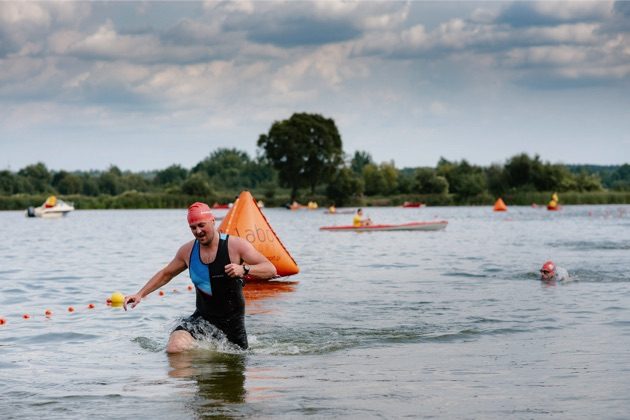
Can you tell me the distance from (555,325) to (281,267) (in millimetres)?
7632

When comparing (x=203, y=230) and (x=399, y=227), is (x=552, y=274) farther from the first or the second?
(x=399, y=227)

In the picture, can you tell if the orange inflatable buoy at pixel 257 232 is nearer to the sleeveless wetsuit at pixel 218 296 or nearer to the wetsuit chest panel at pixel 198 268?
the sleeveless wetsuit at pixel 218 296

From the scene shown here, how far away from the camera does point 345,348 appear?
1224 cm

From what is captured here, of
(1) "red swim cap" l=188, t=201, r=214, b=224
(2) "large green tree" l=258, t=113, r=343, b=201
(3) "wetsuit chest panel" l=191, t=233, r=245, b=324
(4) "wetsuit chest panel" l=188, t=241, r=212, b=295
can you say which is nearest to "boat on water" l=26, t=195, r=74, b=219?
(2) "large green tree" l=258, t=113, r=343, b=201

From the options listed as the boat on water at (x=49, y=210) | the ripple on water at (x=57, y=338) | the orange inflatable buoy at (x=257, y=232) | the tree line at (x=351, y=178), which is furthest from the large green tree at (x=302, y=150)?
the ripple on water at (x=57, y=338)

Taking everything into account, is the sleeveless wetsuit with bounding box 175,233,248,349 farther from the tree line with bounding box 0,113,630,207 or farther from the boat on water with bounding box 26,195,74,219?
the tree line with bounding box 0,113,630,207

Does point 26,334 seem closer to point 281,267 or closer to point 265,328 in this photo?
point 265,328

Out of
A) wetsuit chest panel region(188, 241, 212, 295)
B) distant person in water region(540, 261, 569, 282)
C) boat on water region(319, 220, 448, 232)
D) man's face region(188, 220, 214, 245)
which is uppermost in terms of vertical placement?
man's face region(188, 220, 214, 245)

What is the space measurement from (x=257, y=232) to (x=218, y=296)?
9958mm

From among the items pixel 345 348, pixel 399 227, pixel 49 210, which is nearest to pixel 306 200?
pixel 49 210

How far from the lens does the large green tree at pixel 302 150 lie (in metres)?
112

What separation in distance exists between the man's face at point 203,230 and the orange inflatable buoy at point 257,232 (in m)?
10.2

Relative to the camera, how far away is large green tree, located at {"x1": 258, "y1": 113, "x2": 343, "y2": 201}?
11156 cm

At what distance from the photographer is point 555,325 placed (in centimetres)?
1405
